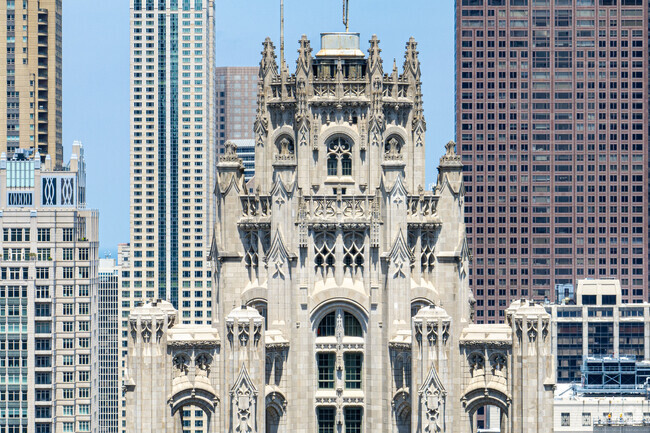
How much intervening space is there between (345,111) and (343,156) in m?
2.99

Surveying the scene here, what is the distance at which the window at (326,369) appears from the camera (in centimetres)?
11677

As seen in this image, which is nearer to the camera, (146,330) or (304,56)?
(146,330)

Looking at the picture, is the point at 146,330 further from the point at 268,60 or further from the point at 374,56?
the point at 374,56

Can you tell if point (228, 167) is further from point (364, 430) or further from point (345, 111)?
point (364, 430)

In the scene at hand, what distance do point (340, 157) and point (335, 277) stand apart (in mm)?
8027

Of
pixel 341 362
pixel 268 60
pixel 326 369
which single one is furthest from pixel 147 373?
pixel 268 60

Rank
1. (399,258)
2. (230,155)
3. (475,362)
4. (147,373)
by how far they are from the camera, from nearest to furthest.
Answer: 1. (147,373)
2. (475,362)
3. (399,258)
4. (230,155)

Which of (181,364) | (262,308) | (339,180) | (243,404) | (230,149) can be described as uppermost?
(230,149)

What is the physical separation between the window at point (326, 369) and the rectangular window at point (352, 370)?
0.92 meters

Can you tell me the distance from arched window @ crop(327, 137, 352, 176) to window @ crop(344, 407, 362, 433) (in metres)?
15.5

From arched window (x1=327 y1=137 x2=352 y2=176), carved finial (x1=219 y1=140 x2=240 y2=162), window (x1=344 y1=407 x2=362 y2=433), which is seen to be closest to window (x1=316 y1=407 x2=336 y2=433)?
window (x1=344 y1=407 x2=362 y2=433)

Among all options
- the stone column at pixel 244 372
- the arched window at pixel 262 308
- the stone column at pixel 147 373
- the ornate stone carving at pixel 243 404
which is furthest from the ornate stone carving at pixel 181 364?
the arched window at pixel 262 308

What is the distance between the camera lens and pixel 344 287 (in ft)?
380

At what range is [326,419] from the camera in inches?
4614
